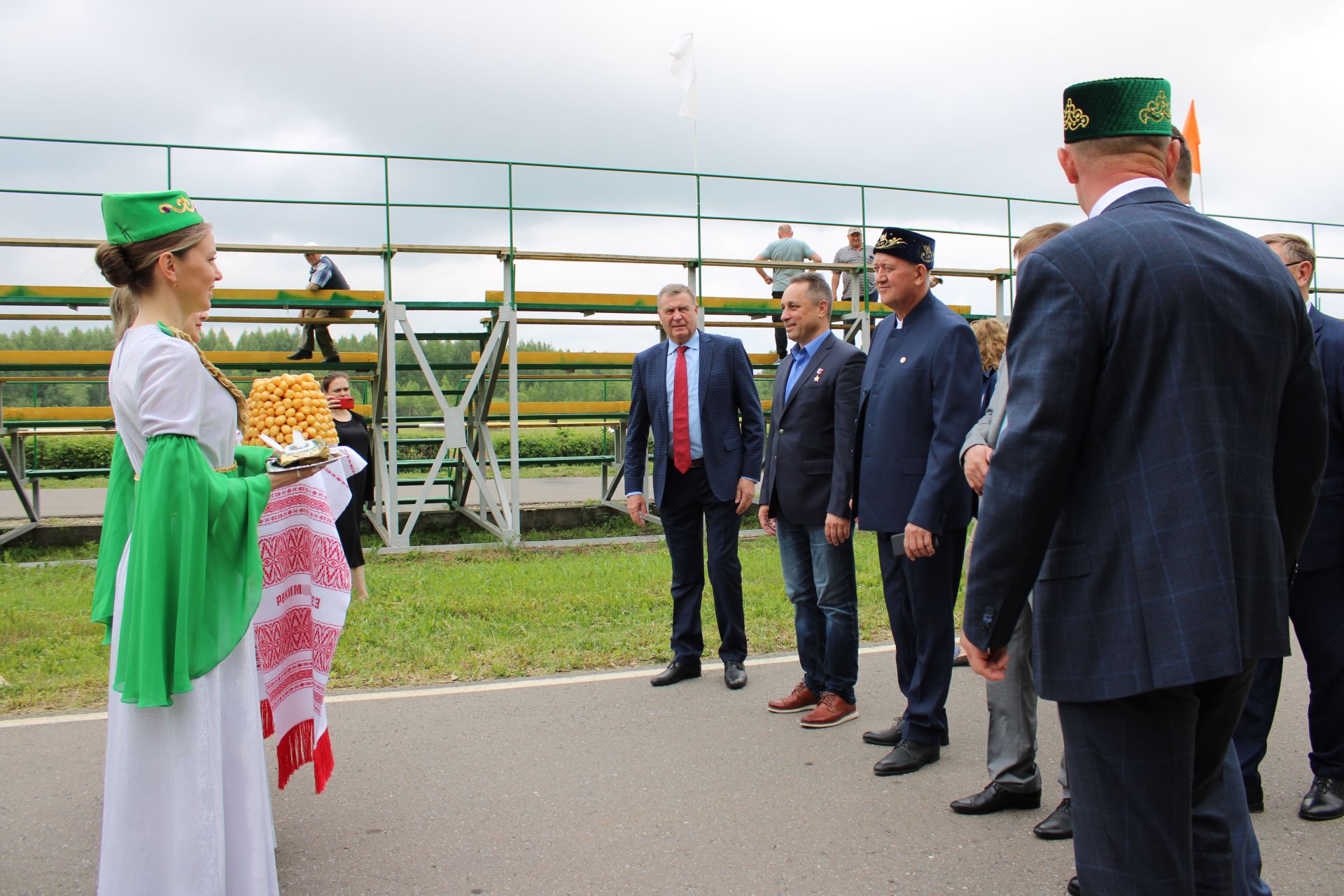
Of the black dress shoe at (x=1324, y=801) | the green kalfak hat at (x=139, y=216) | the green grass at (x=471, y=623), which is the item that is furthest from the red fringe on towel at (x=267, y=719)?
the black dress shoe at (x=1324, y=801)

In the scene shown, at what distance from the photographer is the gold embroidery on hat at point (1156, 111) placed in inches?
80.6

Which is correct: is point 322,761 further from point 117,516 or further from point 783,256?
point 783,256

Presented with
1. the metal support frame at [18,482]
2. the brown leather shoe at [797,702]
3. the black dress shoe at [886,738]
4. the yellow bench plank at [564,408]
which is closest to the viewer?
the black dress shoe at [886,738]

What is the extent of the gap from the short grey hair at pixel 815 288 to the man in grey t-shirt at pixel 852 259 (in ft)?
25.6

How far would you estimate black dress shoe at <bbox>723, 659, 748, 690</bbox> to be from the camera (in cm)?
530

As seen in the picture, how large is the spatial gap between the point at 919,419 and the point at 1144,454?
2.26m

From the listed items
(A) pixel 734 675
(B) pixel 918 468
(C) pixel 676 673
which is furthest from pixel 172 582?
(A) pixel 734 675

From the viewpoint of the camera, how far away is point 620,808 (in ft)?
12.2

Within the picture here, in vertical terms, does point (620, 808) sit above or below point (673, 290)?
below

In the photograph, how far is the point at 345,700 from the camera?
16.6 feet

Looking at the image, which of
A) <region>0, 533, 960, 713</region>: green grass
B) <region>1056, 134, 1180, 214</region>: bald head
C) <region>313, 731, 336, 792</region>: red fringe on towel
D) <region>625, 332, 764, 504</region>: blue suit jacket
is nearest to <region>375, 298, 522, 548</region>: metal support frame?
<region>0, 533, 960, 713</region>: green grass

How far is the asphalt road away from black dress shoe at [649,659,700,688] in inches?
9.3

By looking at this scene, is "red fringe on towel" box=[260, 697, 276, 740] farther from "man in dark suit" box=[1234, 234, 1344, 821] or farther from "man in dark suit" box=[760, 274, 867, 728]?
"man in dark suit" box=[1234, 234, 1344, 821]

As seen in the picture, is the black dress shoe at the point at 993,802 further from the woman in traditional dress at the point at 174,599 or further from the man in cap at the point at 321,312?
the man in cap at the point at 321,312
